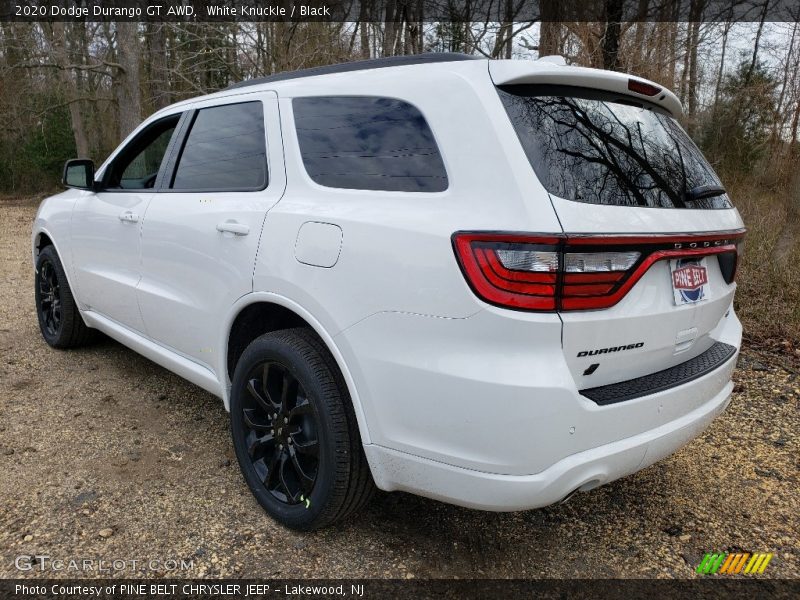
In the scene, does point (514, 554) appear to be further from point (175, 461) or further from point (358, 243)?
point (175, 461)

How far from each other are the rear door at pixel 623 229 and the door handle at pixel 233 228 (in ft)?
3.88

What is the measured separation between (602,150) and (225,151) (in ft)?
5.84

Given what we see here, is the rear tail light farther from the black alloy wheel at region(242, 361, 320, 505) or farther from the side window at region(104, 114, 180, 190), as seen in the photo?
the side window at region(104, 114, 180, 190)

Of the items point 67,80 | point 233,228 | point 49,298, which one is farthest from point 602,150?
point 67,80

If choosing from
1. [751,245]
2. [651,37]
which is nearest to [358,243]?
[751,245]

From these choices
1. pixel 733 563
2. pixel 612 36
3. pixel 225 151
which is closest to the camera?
pixel 733 563

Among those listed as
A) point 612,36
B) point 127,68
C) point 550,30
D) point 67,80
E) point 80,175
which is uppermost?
point 550,30

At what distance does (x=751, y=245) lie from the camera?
20.2ft

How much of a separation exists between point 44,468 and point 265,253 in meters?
1.65

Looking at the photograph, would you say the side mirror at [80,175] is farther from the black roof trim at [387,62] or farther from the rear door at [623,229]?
the rear door at [623,229]

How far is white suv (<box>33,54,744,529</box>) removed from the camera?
172 centimetres

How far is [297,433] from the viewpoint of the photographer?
2.32 metres

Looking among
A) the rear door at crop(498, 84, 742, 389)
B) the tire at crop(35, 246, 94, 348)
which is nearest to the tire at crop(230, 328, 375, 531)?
the rear door at crop(498, 84, 742, 389)

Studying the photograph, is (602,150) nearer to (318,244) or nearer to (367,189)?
(367,189)
